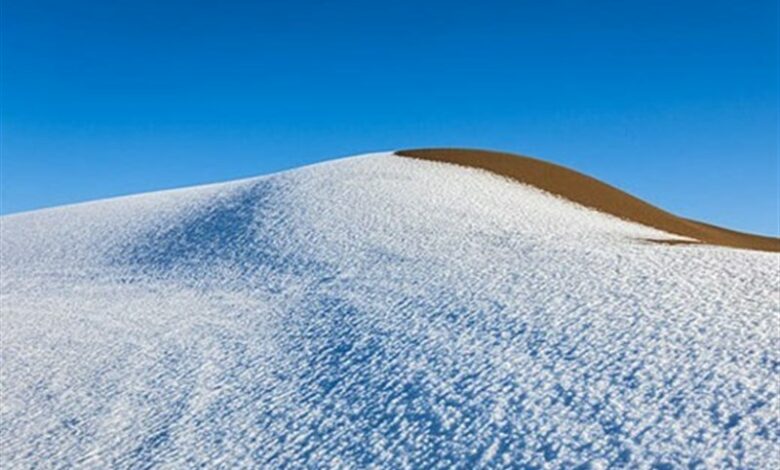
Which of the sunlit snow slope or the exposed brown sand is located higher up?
the exposed brown sand

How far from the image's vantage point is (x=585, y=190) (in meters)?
33.6

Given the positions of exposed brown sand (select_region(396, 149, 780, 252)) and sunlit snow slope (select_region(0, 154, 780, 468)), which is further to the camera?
exposed brown sand (select_region(396, 149, 780, 252))

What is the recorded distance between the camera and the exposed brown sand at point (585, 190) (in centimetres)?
3077

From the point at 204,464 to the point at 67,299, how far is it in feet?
44.0

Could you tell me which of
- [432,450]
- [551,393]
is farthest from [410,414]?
[551,393]

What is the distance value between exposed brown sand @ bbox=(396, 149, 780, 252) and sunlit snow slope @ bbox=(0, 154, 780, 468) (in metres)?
7.52

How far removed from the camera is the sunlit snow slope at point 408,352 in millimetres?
9031

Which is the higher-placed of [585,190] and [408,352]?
[585,190]

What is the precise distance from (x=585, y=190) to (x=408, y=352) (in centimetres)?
2317

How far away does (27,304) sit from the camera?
21562mm

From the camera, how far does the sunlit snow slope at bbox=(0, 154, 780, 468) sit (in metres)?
9.03

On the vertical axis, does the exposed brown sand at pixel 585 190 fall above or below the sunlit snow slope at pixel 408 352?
above

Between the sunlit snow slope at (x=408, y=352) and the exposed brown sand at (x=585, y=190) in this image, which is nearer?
the sunlit snow slope at (x=408, y=352)

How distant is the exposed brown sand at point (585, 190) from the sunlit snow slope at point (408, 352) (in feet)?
24.7
